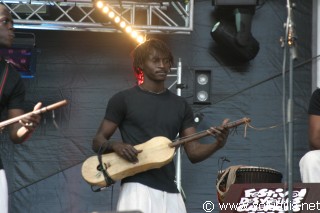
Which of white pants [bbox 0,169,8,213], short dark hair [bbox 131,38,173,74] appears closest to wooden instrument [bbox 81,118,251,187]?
short dark hair [bbox 131,38,173,74]

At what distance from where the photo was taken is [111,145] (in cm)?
698

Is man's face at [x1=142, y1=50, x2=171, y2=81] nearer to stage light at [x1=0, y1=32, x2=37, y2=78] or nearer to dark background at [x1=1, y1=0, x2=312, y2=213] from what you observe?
dark background at [x1=1, y1=0, x2=312, y2=213]

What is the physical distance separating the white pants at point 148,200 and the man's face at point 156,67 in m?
0.94

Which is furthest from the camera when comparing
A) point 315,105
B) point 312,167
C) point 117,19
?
point 117,19

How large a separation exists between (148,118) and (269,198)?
1260 mm

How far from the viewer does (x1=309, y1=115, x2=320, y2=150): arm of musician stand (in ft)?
26.3

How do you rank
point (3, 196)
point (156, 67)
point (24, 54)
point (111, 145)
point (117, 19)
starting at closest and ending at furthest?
point (3, 196), point (111, 145), point (156, 67), point (117, 19), point (24, 54)

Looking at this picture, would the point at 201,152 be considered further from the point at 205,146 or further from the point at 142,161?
the point at 142,161

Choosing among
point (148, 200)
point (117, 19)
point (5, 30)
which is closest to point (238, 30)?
point (117, 19)

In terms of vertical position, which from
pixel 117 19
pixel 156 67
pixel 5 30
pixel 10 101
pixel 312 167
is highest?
pixel 117 19

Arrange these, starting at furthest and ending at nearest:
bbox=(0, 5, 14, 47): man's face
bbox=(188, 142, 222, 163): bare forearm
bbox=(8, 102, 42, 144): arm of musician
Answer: bbox=(188, 142, 222, 163): bare forearm < bbox=(0, 5, 14, 47): man's face < bbox=(8, 102, 42, 144): arm of musician

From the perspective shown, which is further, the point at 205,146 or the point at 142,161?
the point at 205,146

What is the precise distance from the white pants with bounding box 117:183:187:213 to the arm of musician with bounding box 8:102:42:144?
1.01m

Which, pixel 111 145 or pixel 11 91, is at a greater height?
pixel 11 91
